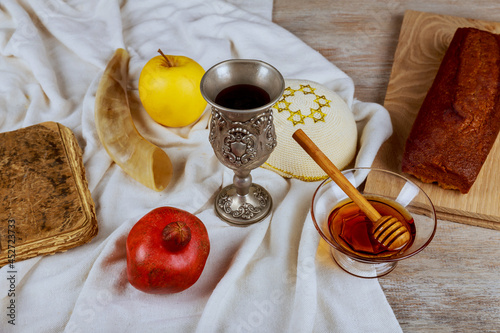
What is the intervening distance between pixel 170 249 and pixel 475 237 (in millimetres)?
701

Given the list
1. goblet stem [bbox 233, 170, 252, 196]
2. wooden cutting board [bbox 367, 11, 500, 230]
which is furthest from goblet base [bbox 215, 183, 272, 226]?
wooden cutting board [bbox 367, 11, 500, 230]

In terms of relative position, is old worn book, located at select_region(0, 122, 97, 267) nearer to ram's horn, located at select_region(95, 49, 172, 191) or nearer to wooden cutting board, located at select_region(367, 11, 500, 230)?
ram's horn, located at select_region(95, 49, 172, 191)

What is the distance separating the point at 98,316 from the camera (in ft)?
2.76

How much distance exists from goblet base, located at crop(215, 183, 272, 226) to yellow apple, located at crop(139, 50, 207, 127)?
256mm

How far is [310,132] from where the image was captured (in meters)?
1.09

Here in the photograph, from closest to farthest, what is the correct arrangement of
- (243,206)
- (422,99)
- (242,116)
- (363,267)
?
1. (242,116)
2. (363,267)
3. (243,206)
4. (422,99)

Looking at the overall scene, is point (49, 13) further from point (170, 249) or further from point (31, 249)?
point (170, 249)

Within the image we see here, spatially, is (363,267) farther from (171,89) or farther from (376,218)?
(171,89)

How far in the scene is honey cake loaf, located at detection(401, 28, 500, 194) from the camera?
103 centimetres

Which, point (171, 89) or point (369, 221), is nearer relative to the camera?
point (369, 221)

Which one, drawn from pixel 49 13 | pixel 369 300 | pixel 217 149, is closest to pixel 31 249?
pixel 217 149

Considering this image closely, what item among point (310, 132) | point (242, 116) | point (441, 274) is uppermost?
point (242, 116)

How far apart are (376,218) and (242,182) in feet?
1.00

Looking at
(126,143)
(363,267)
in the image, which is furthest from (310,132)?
(126,143)
